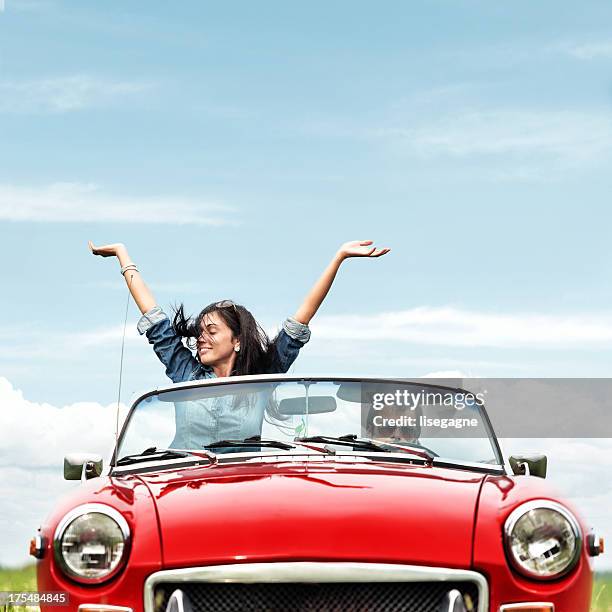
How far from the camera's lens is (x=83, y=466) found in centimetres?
545

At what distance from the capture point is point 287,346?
770 centimetres

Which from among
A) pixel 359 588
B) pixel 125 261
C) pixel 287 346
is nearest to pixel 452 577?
pixel 359 588

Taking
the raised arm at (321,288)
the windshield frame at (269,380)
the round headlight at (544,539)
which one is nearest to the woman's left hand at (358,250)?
the raised arm at (321,288)

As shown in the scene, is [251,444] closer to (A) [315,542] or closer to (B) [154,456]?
(B) [154,456]

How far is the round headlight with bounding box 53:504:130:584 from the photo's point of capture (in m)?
4.25

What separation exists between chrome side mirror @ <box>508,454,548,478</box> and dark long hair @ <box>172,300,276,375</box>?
2.44 m

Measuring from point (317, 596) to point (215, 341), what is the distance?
11.6 ft

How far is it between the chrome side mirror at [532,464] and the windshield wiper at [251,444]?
111 centimetres

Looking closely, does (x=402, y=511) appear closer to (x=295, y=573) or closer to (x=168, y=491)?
(x=295, y=573)

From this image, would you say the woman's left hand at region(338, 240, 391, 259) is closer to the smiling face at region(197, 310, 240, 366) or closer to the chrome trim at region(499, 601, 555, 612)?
the smiling face at region(197, 310, 240, 366)

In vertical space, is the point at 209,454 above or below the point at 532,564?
above

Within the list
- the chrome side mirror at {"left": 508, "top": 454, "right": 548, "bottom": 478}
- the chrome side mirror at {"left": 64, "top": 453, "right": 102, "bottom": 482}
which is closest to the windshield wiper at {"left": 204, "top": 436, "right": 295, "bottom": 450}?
the chrome side mirror at {"left": 64, "top": 453, "right": 102, "bottom": 482}

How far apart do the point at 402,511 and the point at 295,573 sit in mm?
509

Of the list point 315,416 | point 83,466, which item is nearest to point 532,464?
point 315,416
